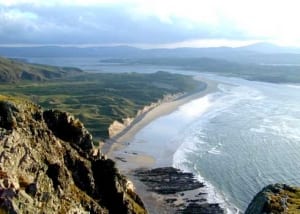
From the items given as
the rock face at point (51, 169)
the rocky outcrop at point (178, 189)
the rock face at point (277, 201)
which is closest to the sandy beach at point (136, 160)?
the rocky outcrop at point (178, 189)

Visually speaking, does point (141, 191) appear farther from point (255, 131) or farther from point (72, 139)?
point (255, 131)

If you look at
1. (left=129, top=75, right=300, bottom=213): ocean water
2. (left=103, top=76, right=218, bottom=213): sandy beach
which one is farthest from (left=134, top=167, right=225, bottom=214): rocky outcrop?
(left=129, top=75, right=300, bottom=213): ocean water

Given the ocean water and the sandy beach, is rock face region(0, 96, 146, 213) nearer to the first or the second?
the sandy beach

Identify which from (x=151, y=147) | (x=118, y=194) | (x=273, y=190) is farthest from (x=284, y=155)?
(x=118, y=194)

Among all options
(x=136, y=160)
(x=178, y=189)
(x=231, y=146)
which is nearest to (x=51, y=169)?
(x=178, y=189)

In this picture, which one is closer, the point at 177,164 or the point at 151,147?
the point at 177,164

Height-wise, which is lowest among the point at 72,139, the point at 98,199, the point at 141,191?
the point at 141,191

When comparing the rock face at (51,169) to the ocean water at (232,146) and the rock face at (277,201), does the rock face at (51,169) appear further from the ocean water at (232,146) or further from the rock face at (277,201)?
the ocean water at (232,146)
